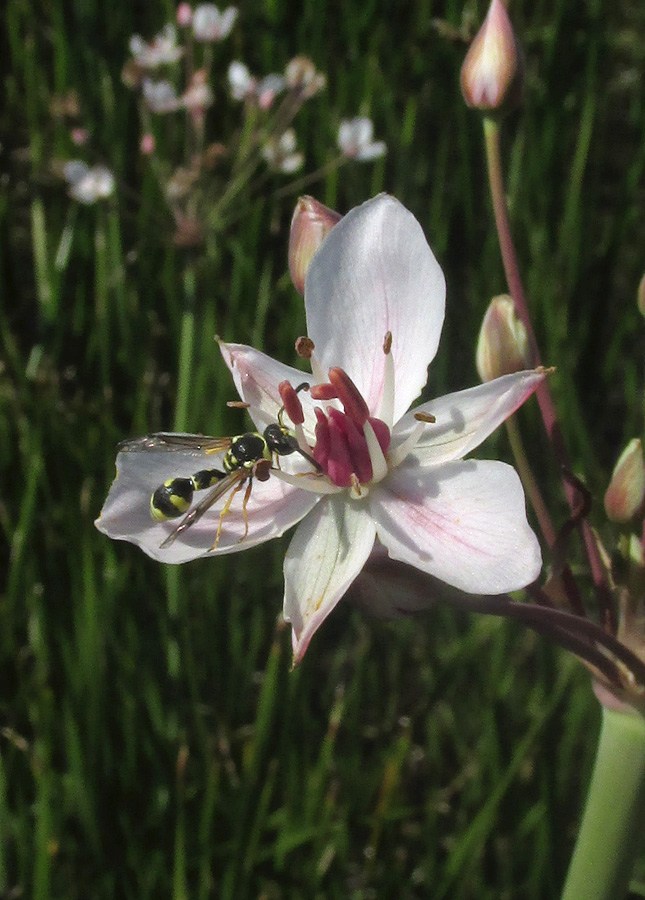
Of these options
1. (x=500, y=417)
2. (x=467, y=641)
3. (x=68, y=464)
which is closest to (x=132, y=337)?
(x=68, y=464)

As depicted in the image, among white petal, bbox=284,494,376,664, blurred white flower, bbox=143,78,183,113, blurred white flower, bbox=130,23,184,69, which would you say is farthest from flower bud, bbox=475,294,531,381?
blurred white flower, bbox=130,23,184,69

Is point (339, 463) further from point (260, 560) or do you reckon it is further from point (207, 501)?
point (260, 560)

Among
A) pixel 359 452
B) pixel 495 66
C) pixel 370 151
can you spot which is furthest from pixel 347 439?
pixel 370 151

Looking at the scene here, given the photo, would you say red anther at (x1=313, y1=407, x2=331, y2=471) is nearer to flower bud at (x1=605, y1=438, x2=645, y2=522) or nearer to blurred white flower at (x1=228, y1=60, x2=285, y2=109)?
flower bud at (x1=605, y1=438, x2=645, y2=522)

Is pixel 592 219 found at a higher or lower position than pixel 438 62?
lower

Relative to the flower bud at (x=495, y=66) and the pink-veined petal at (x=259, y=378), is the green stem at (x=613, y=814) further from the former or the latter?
the flower bud at (x=495, y=66)

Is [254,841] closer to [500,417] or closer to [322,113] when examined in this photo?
[500,417]
